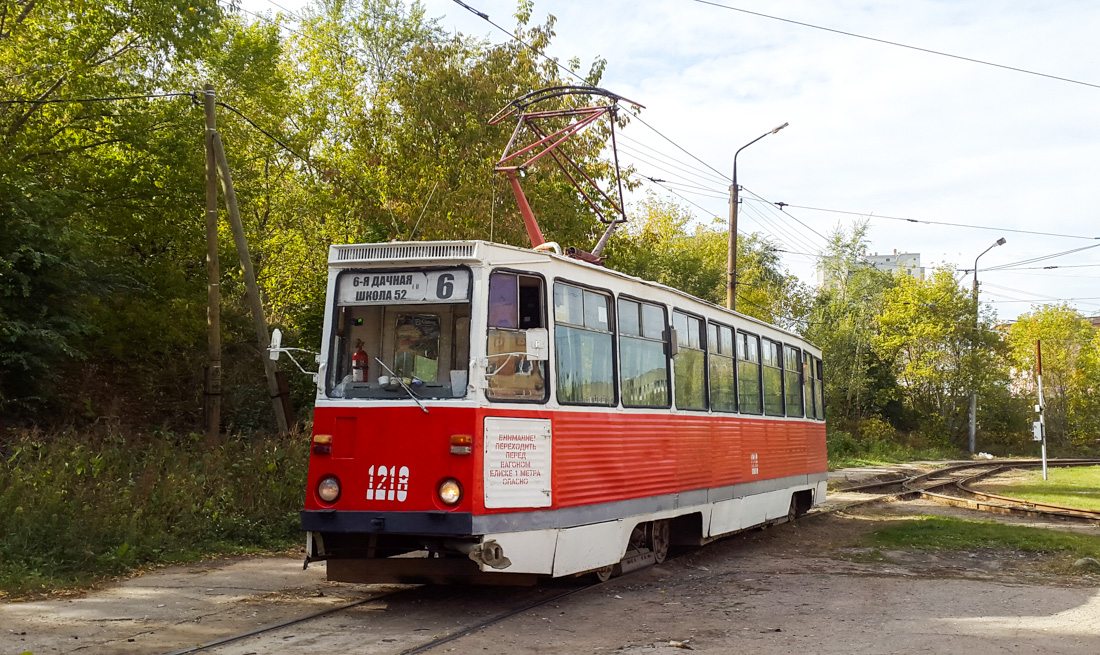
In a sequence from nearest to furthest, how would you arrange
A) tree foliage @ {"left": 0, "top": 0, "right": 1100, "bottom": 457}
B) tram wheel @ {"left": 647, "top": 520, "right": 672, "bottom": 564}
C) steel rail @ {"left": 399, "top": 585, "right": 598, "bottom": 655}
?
steel rail @ {"left": 399, "top": 585, "right": 598, "bottom": 655}
tram wheel @ {"left": 647, "top": 520, "right": 672, "bottom": 564}
tree foliage @ {"left": 0, "top": 0, "right": 1100, "bottom": 457}

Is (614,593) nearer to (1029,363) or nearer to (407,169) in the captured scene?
(407,169)

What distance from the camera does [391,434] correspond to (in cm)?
895

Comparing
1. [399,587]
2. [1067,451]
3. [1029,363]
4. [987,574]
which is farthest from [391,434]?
[1029,363]

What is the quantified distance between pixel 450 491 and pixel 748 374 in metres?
7.25

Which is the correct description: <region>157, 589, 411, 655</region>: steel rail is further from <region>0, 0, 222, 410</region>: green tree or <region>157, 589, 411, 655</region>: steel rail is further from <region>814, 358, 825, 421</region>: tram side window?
<region>814, 358, 825, 421</region>: tram side window

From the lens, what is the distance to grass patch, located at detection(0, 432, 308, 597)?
10.9 m

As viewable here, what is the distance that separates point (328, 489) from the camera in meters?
9.05

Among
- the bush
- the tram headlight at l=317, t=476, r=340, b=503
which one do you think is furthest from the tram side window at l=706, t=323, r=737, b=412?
the bush

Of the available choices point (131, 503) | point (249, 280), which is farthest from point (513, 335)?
point (249, 280)

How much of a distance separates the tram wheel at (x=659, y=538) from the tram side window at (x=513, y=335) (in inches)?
129

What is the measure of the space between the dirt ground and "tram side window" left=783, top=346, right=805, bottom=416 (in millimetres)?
4490

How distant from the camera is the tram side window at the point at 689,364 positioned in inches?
483

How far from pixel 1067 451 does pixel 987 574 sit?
51502mm

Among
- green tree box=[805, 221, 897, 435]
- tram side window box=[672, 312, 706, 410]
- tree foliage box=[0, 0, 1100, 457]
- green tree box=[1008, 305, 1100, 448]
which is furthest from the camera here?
green tree box=[1008, 305, 1100, 448]
